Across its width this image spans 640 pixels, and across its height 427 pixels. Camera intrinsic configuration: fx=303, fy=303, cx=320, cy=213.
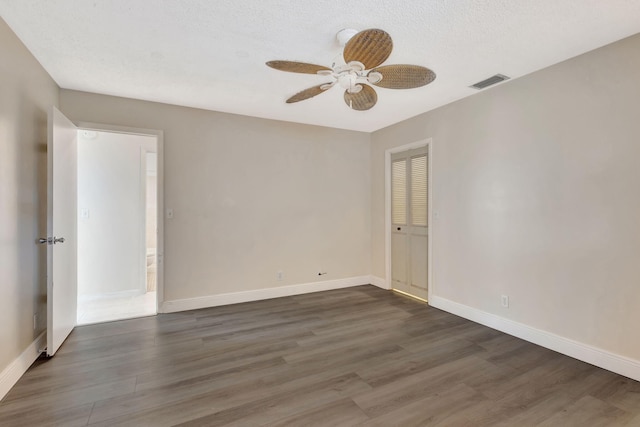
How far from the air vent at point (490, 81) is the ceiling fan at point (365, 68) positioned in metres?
1.25

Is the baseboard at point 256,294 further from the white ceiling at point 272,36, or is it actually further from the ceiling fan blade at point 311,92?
the ceiling fan blade at point 311,92

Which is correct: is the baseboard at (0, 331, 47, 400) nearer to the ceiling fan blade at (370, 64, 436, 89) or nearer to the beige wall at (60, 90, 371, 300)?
the beige wall at (60, 90, 371, 300)

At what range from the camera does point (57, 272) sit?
102 inches

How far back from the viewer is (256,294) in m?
4.14

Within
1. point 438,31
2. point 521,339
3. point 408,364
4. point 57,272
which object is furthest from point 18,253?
point 521,339

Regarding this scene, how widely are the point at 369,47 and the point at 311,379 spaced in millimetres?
2247

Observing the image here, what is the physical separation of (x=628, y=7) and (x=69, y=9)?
3.52m

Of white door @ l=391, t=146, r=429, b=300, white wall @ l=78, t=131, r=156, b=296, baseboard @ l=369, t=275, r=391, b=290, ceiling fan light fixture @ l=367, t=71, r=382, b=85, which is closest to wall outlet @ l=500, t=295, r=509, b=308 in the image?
white door @ l=391, t=146, r=429, b=300

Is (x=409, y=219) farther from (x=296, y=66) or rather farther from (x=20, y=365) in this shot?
(x=20, y=365)

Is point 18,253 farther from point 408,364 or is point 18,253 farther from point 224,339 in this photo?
point 408,364

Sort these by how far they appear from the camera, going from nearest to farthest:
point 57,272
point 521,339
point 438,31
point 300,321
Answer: point 438,31, point 57,272, point 521,339, point 300,321

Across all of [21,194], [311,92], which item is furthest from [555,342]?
[21,194]

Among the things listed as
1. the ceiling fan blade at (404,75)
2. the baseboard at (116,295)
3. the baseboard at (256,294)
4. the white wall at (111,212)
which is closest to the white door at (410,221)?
the baseboard at (256,294)

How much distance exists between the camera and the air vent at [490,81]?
113 inches
